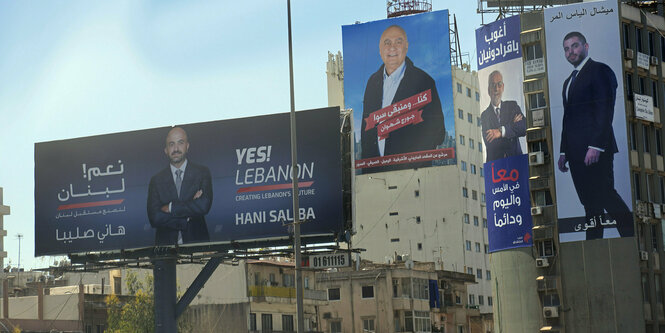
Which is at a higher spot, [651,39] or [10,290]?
[651,39]

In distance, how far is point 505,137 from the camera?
5816 cm

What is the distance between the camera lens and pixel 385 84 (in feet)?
A: 300

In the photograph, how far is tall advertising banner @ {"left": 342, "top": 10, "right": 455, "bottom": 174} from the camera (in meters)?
89.8

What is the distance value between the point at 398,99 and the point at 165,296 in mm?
51190

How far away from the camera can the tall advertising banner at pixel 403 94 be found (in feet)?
294

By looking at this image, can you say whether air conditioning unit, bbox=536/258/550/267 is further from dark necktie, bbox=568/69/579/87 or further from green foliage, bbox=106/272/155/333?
green foliage, bbox=106/272/155/333

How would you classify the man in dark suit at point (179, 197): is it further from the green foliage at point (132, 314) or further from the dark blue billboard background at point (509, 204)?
the green foliage at point (132, 314)

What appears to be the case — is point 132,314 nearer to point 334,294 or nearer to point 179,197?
point 334,294

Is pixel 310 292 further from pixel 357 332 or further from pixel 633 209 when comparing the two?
pixel 633 209

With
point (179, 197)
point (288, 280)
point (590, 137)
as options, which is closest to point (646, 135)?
point (590, 137)

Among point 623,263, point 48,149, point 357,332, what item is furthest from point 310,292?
point 48,149

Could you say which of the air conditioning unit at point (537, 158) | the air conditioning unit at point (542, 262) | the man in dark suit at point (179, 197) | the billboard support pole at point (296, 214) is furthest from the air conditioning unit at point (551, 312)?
A: the billboard support pole at point (296, 214)

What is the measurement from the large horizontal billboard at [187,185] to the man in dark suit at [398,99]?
162 feet

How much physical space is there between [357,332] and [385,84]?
2720cm
